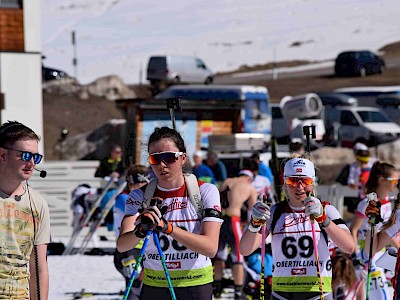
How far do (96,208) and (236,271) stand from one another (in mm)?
6801

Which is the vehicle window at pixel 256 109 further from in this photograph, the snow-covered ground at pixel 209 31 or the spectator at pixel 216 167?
the snow-covered ground at pixel 209 31

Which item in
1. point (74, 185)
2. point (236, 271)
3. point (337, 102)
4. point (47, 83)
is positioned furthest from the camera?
point (47, 83)

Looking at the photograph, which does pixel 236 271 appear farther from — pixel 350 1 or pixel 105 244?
pixel 350 1

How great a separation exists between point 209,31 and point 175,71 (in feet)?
239

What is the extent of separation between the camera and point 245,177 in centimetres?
1287

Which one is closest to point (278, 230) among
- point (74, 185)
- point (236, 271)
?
point (236, 271)

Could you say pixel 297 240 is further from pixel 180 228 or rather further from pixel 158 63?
pixel 158 63

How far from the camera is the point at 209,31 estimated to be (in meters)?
119

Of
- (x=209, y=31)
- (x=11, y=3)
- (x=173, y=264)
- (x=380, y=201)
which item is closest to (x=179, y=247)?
(x=173, y=264)

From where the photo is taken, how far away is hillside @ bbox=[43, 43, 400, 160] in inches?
1837

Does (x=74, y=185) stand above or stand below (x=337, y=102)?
below

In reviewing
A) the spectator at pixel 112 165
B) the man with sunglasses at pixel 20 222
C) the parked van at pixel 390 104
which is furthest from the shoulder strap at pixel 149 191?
the parked van at pixel 390 104

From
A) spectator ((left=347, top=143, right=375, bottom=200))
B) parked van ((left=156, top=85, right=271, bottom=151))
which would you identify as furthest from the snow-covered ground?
spectator ((left=347, top=143, right=375, bottom=200))

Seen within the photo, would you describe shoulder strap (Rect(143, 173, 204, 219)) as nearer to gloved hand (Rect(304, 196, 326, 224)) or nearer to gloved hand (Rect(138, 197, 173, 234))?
gloved hand (Rect(138, 197, 173, 234))
